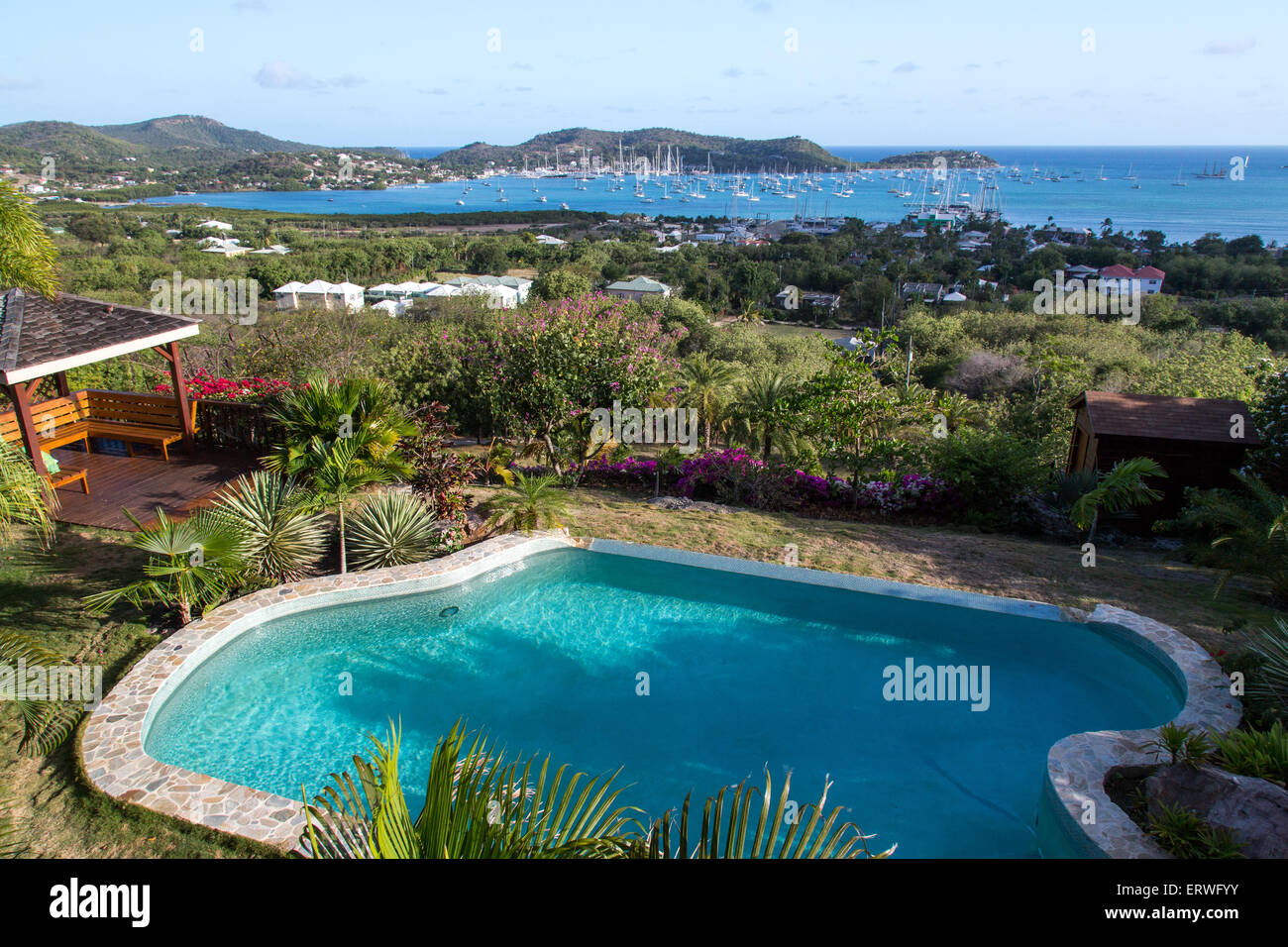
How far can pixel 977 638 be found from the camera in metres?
8.74

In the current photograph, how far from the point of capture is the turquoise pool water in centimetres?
654

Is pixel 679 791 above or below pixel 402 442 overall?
below

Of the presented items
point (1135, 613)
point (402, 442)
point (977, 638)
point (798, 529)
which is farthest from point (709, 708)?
point (402, 442)

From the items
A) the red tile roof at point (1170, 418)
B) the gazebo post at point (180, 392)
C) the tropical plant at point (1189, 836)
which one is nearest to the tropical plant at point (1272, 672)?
the tropical plant at point (1189, 836)

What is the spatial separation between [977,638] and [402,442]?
7834 millimetres

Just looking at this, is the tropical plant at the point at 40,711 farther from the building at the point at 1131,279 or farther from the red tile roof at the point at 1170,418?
the building at the point at 1131,279

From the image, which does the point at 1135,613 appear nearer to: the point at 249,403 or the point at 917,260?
the point at 249,403

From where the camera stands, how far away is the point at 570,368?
12.4 m

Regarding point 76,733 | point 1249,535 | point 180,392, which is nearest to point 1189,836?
point 1249,535

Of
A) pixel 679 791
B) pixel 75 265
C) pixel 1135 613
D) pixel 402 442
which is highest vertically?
pixel 75 265

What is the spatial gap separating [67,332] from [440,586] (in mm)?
6022

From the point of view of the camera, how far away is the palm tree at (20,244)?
6766 mm

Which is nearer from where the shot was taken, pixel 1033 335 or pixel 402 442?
pixel 402 442

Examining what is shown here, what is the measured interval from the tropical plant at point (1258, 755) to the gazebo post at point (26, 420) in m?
11.7
